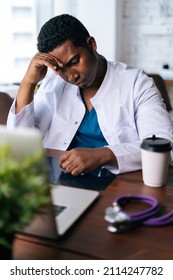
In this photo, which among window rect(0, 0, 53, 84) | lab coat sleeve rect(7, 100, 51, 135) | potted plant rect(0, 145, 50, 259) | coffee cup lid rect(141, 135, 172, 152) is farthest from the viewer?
window rect(0, 0, 53, 84)

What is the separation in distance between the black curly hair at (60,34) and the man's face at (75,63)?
17 millimetres

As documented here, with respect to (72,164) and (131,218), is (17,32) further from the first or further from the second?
(131,218)

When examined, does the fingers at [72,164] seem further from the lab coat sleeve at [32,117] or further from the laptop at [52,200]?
the lab coat sleeve at [32,117]

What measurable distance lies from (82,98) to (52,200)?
2.91ft

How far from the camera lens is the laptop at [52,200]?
1.72ft

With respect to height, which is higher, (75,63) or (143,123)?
(75,63)

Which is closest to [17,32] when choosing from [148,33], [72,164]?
[148,33]

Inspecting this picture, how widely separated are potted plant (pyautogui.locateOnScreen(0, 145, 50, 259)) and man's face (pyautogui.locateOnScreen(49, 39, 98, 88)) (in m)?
0.80

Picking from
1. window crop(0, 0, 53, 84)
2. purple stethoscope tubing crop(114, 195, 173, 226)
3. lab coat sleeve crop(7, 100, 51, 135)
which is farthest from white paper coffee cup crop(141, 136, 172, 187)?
window crop(0, 0, 53, 84)

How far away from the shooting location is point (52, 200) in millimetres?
570

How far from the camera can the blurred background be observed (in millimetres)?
2847

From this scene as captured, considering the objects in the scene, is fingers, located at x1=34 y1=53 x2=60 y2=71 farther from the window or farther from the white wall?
the white wall
